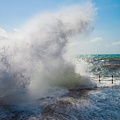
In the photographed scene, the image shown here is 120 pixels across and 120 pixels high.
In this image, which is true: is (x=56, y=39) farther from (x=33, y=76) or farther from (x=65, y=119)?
(x=65, y=119)

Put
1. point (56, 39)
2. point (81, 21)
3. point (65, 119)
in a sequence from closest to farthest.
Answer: point (65, 119) < point (56, 39) < point (81, 21)

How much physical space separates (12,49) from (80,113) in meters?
7.23

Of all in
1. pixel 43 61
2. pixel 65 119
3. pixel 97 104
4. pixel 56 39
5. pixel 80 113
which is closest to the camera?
pixel 65 119

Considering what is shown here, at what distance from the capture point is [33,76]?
10555 mm

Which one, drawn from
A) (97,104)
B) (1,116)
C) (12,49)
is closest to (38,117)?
(1,116)

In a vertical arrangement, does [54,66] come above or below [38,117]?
above

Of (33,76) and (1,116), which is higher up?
(33,76)

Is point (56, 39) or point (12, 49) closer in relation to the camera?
point (12, 49)

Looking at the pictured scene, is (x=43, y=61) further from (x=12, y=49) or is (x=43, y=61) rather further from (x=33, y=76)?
(x=12, y=49)

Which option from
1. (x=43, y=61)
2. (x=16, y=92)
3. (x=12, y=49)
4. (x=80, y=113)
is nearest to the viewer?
(x=80, y=113)

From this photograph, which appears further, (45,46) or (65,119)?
(45,46)

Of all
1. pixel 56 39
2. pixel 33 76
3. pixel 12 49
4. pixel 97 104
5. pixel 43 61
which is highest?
pixel 56 39

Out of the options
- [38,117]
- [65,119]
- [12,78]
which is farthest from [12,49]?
[65,119]

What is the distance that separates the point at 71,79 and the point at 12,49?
620 centimetres
